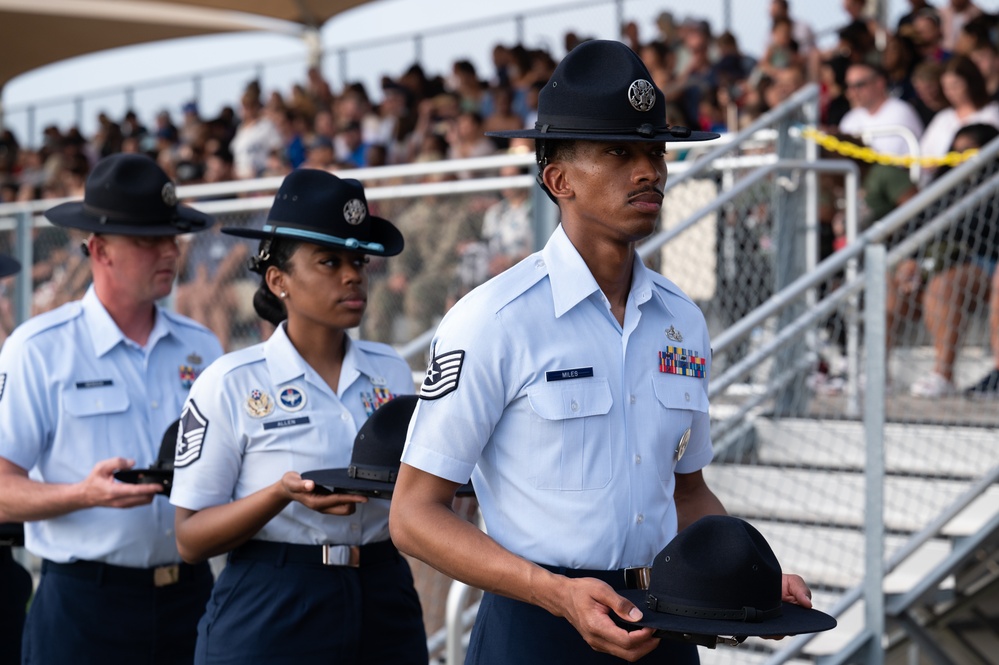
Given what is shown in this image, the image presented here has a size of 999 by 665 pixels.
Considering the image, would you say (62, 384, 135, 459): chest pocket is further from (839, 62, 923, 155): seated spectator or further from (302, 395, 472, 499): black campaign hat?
(839, 62, 923, 155): seated spectator

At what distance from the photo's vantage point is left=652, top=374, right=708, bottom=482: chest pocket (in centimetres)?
→ 228

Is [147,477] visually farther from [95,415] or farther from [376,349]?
[376,349]

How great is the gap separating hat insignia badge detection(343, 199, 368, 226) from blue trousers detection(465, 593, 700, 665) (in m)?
1.27

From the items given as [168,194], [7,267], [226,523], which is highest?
[168,194]

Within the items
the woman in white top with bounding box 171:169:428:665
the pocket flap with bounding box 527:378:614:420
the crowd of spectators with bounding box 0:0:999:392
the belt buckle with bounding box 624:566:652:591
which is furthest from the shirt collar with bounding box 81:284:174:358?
the crowd of spectators with bounding box 0:0:999:392

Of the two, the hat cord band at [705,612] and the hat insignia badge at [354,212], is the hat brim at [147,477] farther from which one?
the hat cord band at [705,612]

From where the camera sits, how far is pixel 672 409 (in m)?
2.30

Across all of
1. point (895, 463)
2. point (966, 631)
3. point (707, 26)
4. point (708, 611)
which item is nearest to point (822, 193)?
point (895, 463)

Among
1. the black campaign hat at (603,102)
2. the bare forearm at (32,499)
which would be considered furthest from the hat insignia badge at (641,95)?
the bare forearm at (32,499)

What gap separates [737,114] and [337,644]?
626 cm

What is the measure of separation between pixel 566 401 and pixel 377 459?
25.5 inches

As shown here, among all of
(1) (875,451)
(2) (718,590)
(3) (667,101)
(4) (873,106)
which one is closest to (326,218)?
(2) (718,590)

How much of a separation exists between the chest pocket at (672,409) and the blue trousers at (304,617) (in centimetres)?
99

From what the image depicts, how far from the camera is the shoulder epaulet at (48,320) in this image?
3609 millimetres
